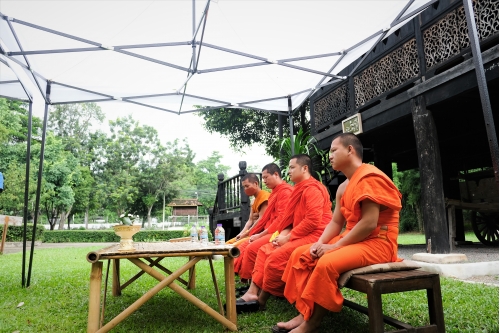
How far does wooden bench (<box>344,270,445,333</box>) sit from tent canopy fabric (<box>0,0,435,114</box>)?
10.5ft

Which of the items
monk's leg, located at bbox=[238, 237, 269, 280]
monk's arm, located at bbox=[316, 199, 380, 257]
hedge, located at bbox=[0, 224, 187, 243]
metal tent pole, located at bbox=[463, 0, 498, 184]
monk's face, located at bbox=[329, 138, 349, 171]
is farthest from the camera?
hedge, located at bbox=[0, 224, 187, 243]

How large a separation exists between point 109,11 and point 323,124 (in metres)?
5.62

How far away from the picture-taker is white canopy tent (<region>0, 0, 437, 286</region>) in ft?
14.3

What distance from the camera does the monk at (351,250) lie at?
2.35 metres

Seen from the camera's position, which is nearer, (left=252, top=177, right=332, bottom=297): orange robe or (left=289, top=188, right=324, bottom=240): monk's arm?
(left=252, top=177, right=332, bottom=297): orange robe

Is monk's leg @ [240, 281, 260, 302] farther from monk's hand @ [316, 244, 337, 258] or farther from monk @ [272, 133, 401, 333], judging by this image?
monk's hand @ [316, 244, 337, 258]

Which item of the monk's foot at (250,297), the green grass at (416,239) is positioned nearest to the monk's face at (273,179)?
the monk's foot at (250,297)

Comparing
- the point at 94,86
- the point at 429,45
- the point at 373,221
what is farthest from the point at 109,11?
the point at 429,45

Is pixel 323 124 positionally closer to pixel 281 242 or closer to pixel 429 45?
pixel 429 45

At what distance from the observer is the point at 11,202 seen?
66.0ft

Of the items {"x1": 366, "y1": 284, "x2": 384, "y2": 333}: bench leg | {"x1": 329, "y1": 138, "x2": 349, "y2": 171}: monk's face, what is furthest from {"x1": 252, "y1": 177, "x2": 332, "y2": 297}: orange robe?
{"x1": 366, "y1": 284, "x2": 384, "y2": 333}: bench leg

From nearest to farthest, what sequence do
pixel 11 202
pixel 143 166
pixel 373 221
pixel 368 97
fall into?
pixel 373 221 → pixel 368 97 → pixel 11 202 → pixel 143 166

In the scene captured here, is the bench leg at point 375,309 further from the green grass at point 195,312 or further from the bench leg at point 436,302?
the green grass at point 195,312

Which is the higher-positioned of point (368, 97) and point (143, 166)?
point (143, 166)
